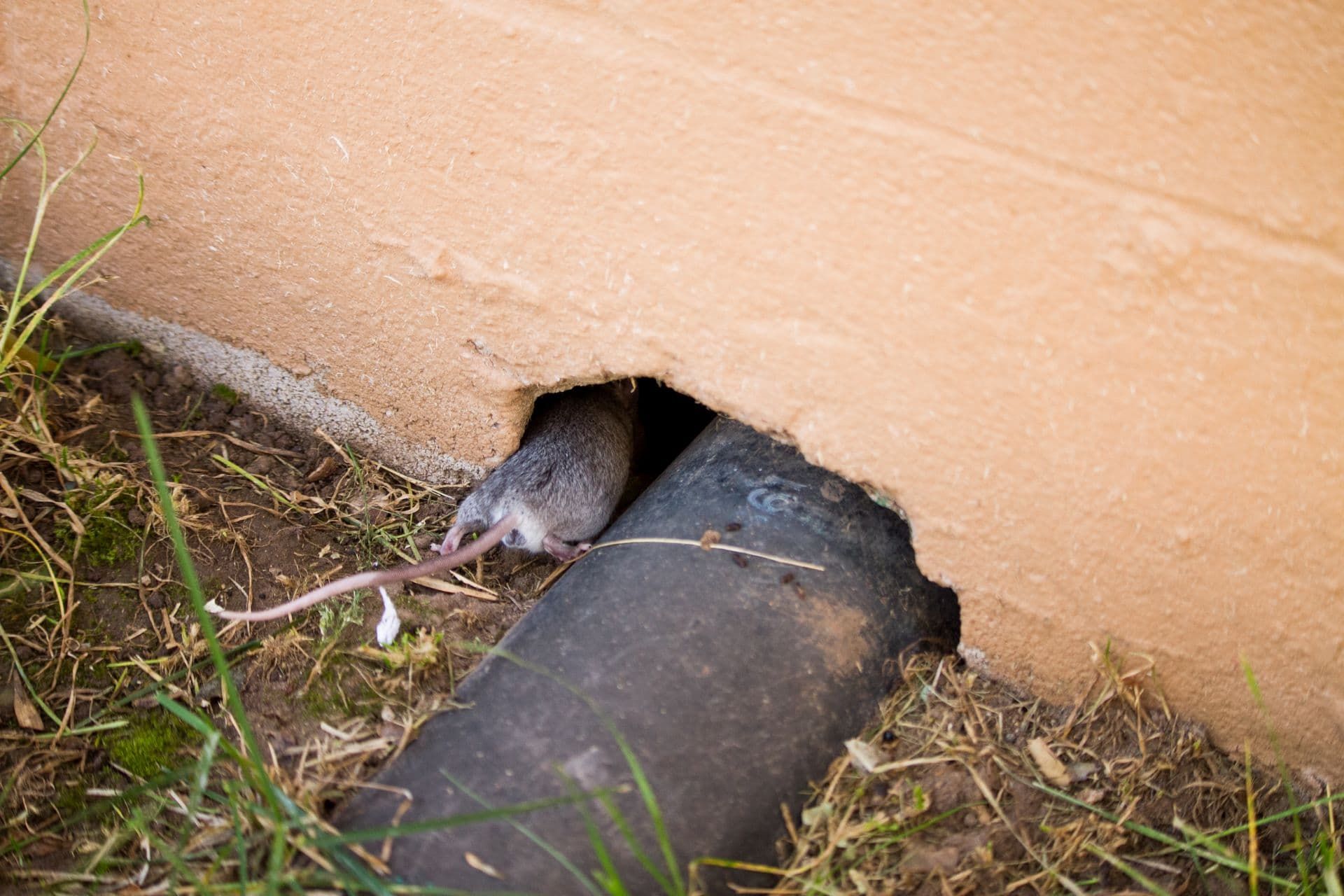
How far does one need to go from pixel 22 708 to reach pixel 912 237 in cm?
191

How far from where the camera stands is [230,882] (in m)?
1.62

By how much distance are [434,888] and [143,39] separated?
1.87m

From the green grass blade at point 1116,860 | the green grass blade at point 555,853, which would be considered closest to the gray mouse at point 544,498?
the green grass blade at point 555,853

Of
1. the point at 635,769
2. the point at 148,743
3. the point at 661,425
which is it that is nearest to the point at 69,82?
the point at 148,743

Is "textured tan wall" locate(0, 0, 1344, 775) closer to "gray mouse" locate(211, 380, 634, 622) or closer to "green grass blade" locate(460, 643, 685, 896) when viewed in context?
"gray mouse" locate(211, 380, 634, 622)

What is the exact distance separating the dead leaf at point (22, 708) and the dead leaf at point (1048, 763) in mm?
1942

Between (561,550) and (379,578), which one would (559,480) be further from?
(379,578)

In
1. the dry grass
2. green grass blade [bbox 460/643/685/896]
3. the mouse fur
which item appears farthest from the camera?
the mouse fur

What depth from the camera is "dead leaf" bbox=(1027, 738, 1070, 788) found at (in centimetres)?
192

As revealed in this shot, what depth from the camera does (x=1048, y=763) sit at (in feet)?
6.34

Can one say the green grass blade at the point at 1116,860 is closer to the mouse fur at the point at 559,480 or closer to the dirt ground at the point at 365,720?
the dirt ground at the point at 365,720

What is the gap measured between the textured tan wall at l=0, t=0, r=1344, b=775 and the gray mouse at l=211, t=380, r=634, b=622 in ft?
0.69

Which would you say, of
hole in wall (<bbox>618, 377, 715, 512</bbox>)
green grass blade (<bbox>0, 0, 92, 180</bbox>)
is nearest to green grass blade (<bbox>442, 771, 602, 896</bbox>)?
hole in wall (<bbox>618, 377, 715, 512</bbox>)

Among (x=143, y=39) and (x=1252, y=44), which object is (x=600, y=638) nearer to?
(x=1252, y=44)
